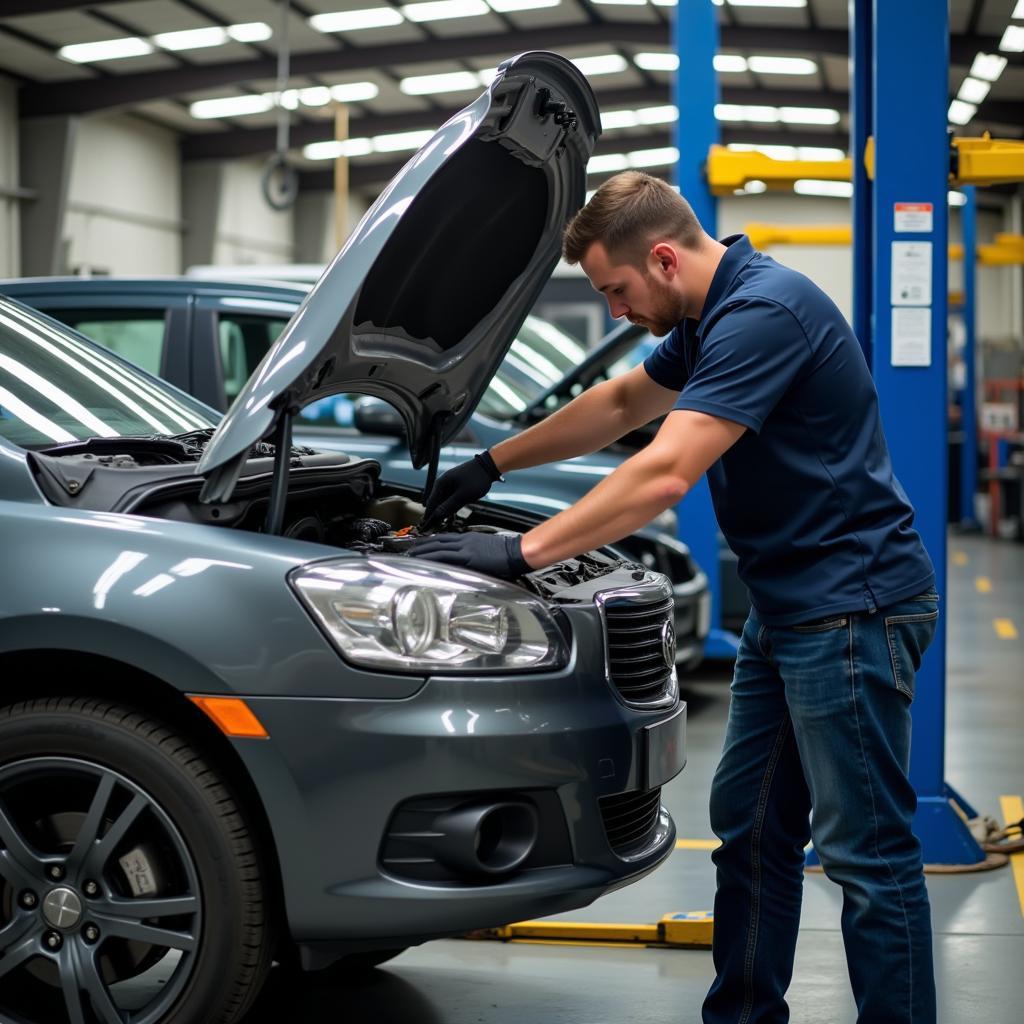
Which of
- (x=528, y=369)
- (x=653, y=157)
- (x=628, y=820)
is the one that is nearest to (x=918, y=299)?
(x=628, y=820)

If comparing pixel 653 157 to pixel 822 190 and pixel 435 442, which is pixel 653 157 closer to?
pixel 822 190

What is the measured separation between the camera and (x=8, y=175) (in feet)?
A: 68.0

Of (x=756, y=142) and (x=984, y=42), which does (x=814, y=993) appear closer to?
(x=984, y=42)

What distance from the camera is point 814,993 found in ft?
10.7

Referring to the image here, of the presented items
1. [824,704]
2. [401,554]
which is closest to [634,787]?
[824,704]

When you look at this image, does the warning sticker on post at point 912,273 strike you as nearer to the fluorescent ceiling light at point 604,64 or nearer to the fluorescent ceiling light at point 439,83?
the fluorescent ceiling light at point 604,64

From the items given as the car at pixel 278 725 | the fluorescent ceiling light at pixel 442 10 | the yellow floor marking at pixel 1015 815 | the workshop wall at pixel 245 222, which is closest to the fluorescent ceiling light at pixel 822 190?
the fluorescent ceiling light at pixel 442 10

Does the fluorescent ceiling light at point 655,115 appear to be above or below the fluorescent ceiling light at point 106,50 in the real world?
above

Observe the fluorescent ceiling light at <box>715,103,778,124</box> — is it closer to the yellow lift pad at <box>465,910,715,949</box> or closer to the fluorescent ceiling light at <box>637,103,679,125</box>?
the fluorescent ceiling light at <box>637,103,679,125</box>

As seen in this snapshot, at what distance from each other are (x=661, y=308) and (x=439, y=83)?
2166cm

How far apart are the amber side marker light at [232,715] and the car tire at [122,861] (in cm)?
10

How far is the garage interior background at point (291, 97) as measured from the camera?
19141mm

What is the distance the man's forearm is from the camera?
313cm

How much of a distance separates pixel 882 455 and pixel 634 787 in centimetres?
73
